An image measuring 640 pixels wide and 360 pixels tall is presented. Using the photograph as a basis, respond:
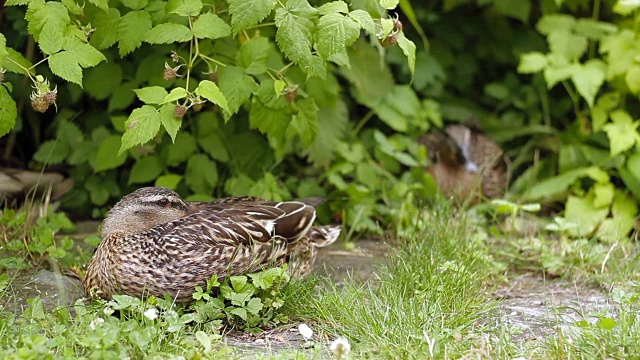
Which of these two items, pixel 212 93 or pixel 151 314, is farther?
pixel 212 93

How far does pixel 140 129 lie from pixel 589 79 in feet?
12.6

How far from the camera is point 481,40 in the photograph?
842 cm

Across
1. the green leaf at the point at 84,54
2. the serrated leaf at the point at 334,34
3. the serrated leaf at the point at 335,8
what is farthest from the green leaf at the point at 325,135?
the green leaf at the point at 84,54

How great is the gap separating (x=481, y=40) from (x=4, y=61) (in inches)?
192

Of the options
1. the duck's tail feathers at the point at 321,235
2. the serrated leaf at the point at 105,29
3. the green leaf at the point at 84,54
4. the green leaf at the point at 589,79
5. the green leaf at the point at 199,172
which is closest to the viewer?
the green leaf at the point at 84,54

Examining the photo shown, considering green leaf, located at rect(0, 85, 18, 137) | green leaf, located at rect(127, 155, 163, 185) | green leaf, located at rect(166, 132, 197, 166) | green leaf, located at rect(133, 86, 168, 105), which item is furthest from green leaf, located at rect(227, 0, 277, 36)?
green leaf, located at rect(127, 155, 163, 185)

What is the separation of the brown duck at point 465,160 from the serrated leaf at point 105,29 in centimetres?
321

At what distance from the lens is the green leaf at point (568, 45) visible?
7332 mm

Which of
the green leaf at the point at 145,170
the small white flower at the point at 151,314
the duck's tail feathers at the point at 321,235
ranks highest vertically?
the small white flower at the point at 151,314

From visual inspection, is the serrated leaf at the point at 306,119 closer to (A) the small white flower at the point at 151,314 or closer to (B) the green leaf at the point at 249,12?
(B) the green leaf at the point at 249,12

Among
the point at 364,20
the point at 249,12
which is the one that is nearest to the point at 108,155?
the point at 249,12

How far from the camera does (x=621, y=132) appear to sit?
6.97m

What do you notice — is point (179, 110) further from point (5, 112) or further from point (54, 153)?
point (54, 153)

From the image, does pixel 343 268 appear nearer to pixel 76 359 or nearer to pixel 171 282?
pixel 171 282
